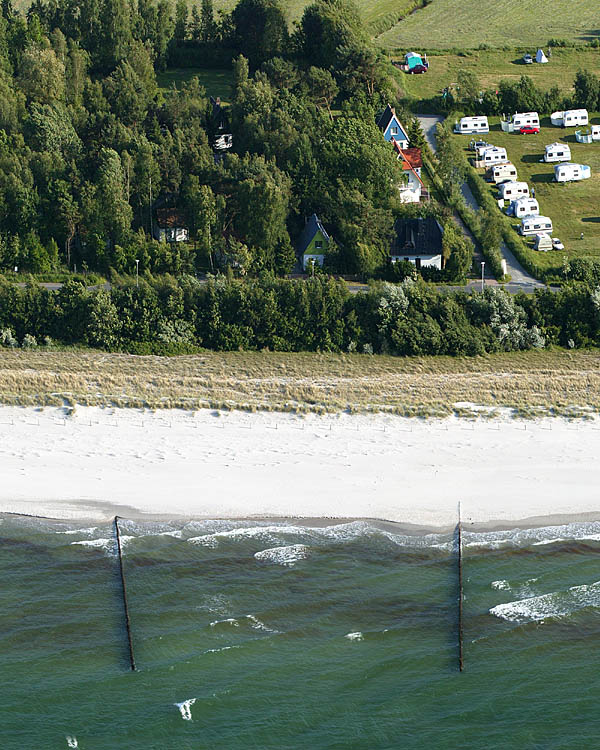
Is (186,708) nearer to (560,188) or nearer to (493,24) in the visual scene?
(560,188)

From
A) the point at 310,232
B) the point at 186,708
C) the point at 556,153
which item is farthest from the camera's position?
the point at 556,153

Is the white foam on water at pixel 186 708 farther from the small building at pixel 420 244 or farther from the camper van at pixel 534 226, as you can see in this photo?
the camper van at pixel 534 226

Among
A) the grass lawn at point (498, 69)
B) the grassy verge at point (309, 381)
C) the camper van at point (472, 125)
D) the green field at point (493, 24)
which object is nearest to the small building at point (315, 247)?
the grassy verge at point (309, 381)

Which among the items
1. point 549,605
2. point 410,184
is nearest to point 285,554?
point 549,605

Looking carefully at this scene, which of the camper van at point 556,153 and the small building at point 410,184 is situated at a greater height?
the camper van at point 556,153

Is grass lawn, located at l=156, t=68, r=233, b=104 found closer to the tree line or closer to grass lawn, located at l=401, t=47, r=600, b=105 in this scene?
grass lawn, located at l=401, t=47, r=600, b=105

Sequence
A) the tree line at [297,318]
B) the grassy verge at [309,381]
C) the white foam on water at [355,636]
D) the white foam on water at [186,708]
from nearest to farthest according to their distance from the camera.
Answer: the white foam on water at [186,708] < the white foam on water at [355,636] < the grassy verge at [309,381] < the tree line at [297,318]

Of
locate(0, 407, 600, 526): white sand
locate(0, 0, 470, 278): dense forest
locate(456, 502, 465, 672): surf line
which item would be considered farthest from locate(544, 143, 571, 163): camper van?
locate(456, 502, 465, 672): surf line

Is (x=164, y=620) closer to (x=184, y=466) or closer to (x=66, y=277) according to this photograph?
(x=184, y=466)
